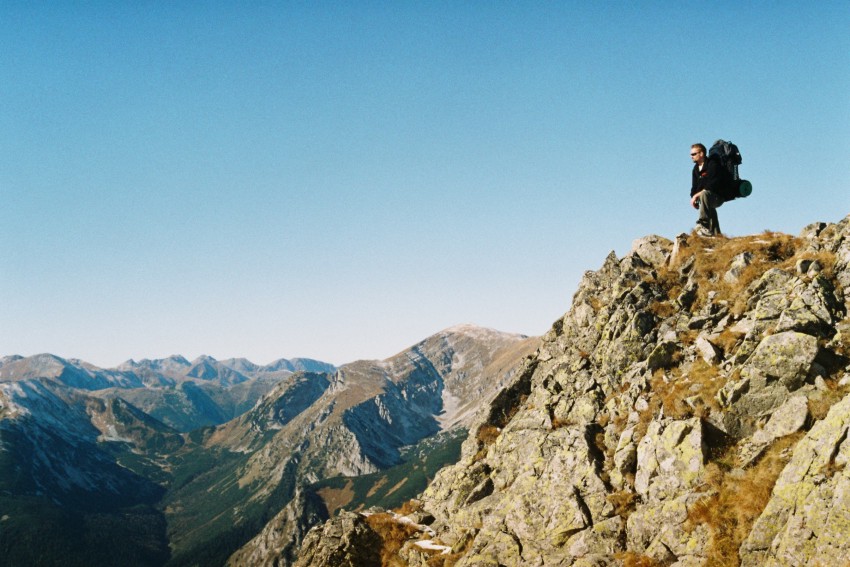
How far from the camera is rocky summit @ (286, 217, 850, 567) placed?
54.1ft

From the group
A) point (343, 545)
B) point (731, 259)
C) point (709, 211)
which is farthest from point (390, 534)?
point (709, 211)

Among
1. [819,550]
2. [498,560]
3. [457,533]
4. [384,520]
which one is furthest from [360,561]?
[819,550]

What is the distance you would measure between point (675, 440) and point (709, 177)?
1687 cm

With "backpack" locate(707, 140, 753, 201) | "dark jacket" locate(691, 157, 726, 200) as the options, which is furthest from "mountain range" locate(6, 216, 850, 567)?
"dark jacket" locate(691, 157, 726, 200)

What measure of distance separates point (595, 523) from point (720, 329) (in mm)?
13710

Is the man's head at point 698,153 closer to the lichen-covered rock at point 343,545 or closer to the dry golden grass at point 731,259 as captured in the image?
the dry golden grass at point 731,259

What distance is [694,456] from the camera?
20.3 m

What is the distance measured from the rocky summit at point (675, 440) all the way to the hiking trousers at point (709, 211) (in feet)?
4.56

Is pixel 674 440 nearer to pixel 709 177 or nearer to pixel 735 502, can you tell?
pixel 735 502

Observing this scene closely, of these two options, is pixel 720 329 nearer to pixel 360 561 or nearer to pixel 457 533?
pixel 457 533

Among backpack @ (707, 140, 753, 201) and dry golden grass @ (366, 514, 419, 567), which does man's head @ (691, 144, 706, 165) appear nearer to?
backpack @ (707, 140, 753, 201)

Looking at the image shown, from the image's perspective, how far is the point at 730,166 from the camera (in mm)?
27578

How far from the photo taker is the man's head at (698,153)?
91.2ft

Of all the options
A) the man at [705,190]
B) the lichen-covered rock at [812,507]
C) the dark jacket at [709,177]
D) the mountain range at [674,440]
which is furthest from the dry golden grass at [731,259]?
the lichen-covered rock at [812,507]
